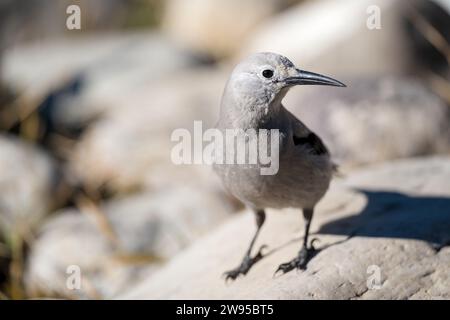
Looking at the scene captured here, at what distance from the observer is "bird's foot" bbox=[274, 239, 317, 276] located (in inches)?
164

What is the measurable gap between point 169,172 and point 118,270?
2.16 metres

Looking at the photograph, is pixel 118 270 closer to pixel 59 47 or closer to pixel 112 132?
pixel 112 132

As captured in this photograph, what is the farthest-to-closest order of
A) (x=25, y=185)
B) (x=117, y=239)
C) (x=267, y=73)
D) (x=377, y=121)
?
(x=25, y=185)
(x=377, y=121)
(x=117, y=239)
(x=267, y=73)

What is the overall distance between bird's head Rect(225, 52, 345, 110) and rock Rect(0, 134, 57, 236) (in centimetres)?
354

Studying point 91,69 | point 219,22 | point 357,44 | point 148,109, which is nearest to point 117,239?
point 148,109

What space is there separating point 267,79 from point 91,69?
673 cm

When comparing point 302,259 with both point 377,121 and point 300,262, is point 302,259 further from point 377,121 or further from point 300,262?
point 377,121

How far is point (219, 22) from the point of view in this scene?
1219cm

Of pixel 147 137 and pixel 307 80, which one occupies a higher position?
pixel 307 80

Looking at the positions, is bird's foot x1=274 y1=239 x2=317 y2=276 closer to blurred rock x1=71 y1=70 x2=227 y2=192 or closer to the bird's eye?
Result: the bird's eye

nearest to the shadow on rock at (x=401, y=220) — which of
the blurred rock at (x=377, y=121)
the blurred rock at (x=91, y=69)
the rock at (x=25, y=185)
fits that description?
the blurred rock at (x=377, y=121)

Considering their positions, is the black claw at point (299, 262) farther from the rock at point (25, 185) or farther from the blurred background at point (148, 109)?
the rock at point (25, 185)
